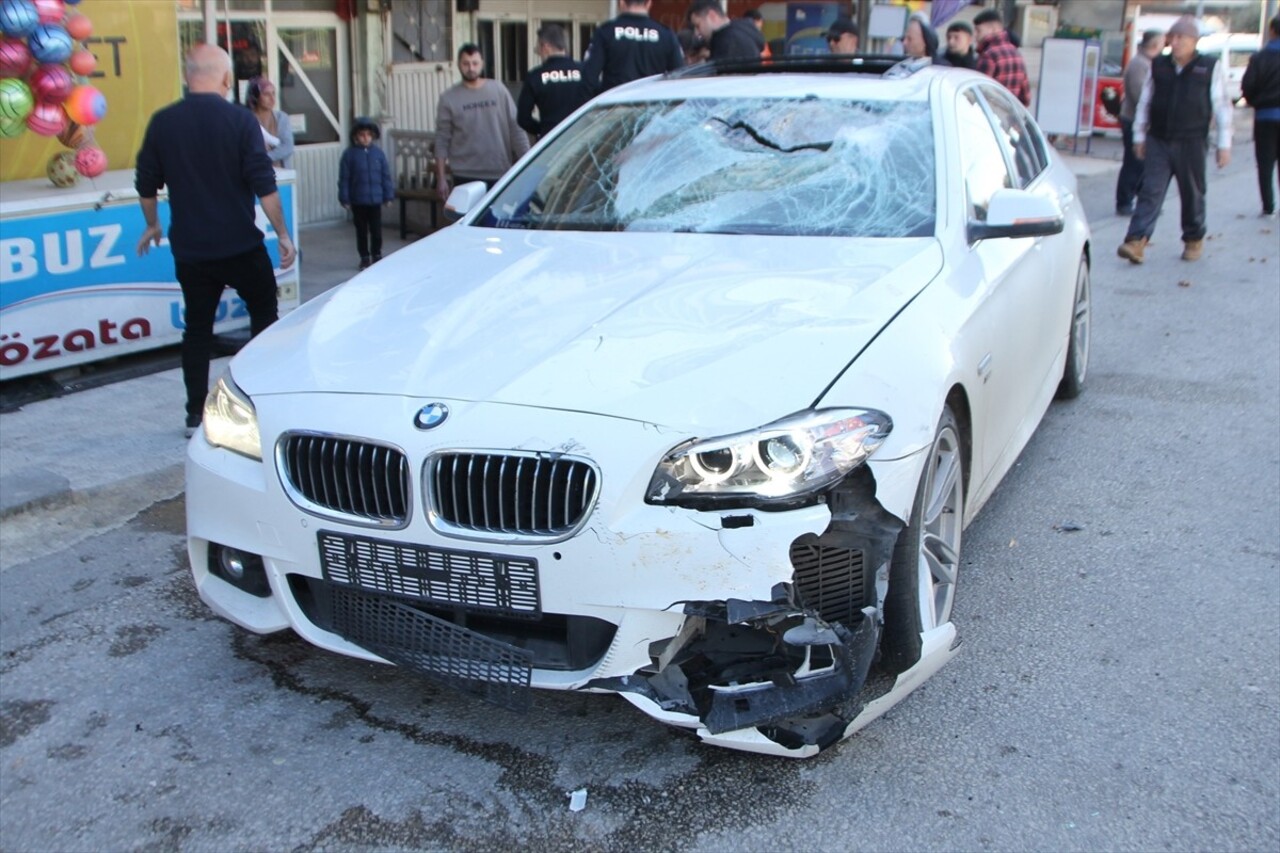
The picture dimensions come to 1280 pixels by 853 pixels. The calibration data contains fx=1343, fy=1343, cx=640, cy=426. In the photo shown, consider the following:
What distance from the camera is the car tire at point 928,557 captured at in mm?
3359

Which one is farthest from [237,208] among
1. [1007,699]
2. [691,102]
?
[1007,699]

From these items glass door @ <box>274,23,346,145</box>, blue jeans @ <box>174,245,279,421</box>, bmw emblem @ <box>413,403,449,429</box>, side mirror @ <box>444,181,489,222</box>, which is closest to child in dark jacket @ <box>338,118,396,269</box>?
glass door @ <box>274,23,346,145</box>

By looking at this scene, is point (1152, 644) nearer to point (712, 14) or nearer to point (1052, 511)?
point (1052, 511)

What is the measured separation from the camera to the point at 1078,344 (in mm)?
6566

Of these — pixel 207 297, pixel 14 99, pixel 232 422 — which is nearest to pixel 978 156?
pixel 232 422

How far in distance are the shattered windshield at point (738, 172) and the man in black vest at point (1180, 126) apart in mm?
6339

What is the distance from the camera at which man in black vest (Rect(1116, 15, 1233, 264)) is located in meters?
10.2

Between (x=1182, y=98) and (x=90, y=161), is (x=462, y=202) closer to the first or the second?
(x=90, y=161)

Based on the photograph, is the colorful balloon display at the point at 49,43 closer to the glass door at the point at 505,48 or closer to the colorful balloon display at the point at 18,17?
the colorful balloon display at the point at 18,17

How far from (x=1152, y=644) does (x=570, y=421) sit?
2.10 meters

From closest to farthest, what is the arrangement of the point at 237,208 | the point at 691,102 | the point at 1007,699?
the point at 1007,699
the point at 691,102
the point at 237,208

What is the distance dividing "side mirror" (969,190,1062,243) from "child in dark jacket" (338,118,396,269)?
22.3 feet

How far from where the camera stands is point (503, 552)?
3148 mm

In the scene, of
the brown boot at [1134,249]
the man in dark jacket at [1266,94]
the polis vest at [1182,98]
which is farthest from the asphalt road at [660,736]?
the man in dark jacket at [1266,94]
